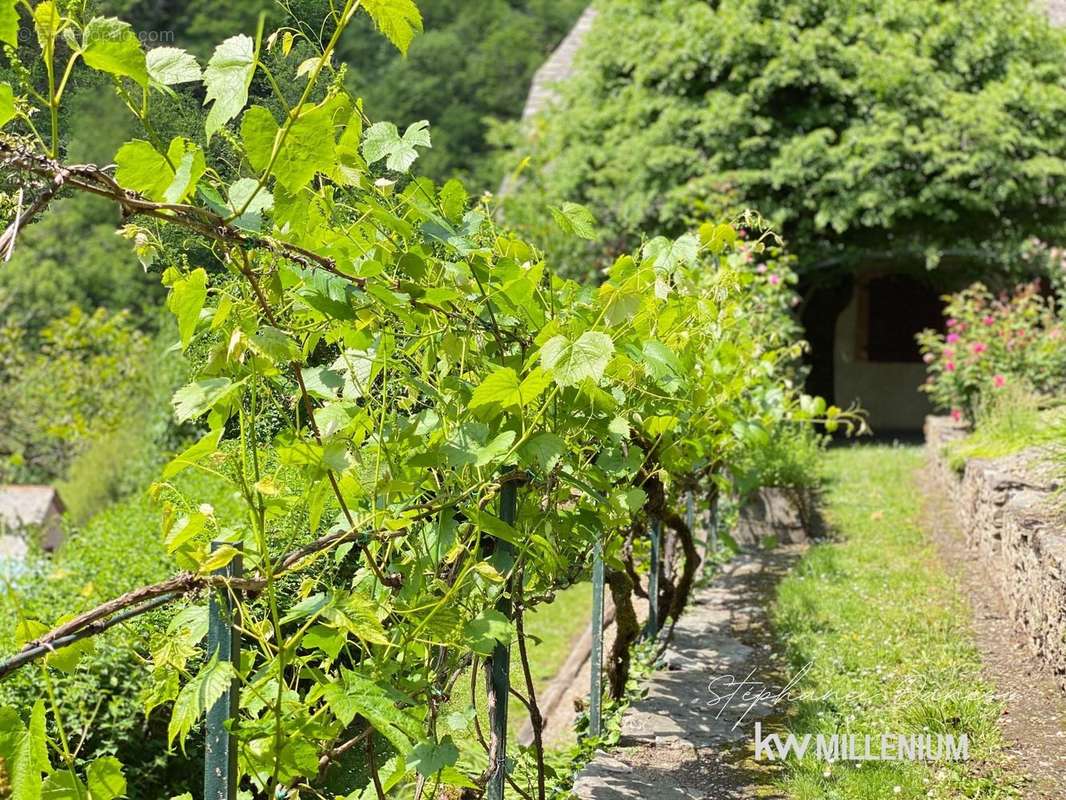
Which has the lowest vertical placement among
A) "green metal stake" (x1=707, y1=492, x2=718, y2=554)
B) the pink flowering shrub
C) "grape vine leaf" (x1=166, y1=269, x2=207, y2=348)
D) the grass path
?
the grass path

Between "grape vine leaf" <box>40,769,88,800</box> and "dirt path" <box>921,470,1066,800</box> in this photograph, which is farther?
"dirt path" <box>921,470,1066,800</box>

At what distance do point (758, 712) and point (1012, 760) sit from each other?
0.76 metres

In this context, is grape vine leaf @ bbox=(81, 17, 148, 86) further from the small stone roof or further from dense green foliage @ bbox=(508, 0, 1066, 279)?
dense green foliage @ bbox=(508, 0, 1066, 279)

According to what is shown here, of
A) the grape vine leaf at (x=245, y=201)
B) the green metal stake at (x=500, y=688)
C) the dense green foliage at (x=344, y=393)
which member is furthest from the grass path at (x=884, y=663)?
the grape vine leaf at (x=245, y=201)

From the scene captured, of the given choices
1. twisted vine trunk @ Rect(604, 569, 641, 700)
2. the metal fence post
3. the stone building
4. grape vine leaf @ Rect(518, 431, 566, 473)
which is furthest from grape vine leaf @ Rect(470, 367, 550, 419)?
the stone building

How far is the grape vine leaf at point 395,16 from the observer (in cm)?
141

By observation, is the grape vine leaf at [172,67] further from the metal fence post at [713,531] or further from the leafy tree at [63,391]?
the leafy tree at [63,391]

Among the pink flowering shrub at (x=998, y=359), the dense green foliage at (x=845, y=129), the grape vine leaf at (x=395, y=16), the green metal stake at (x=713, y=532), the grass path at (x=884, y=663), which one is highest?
the dense green foliage at (x=845, y=129)

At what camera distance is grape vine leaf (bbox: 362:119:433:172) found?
5.96ft

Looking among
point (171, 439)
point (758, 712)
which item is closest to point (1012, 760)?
point (758, 712)

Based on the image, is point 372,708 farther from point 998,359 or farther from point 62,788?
point 998,359

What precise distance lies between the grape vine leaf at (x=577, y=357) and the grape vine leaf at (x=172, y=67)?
597 millimetres

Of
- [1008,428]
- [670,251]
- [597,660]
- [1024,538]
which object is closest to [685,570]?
[597,660]

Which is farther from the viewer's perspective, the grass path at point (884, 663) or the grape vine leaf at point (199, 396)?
the grass path at point (884, 663)
